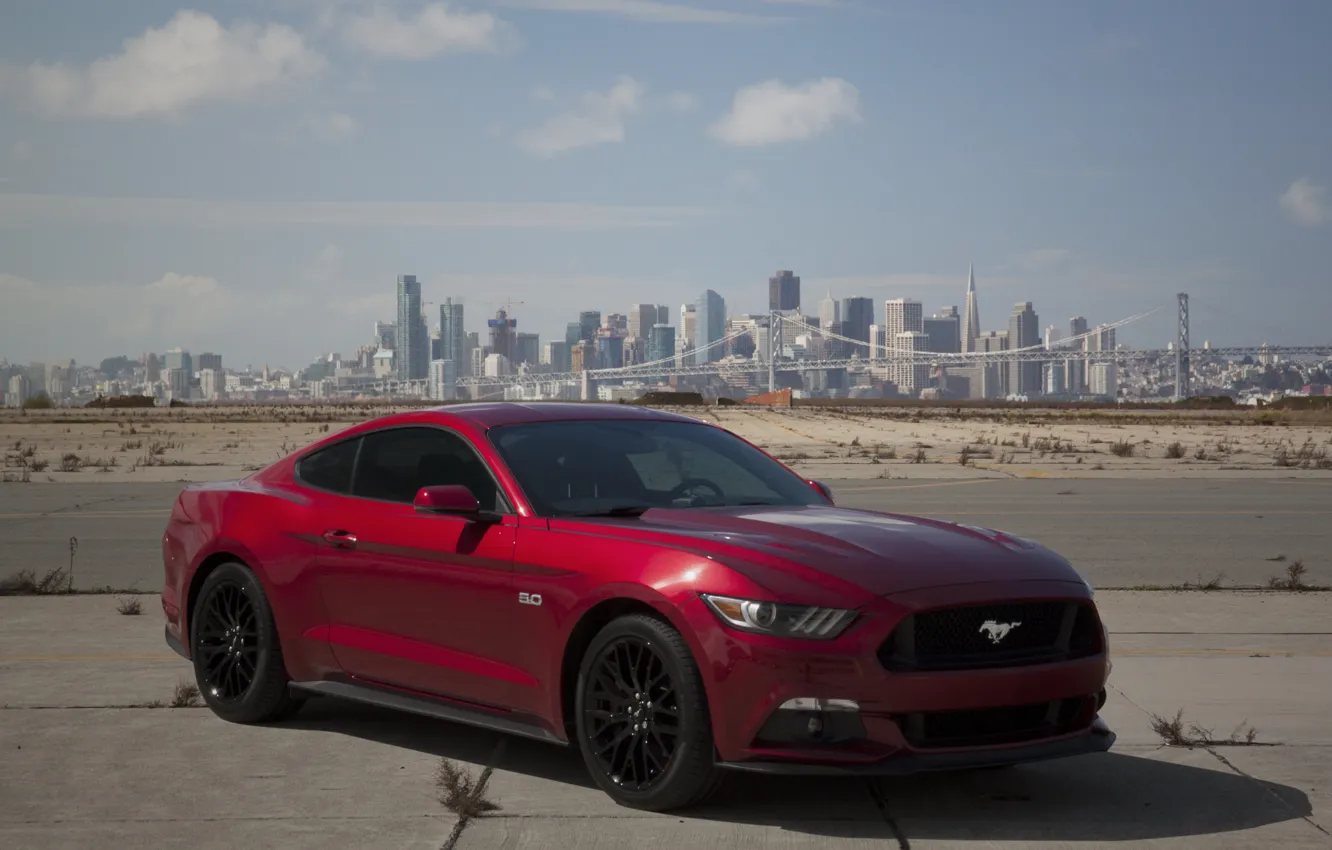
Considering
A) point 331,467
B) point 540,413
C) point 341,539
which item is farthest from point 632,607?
point 331,467

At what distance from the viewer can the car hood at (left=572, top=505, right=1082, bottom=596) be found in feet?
18.2

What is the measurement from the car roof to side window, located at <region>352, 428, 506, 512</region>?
0.13 meters

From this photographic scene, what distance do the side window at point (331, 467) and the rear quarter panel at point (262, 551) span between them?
10cm

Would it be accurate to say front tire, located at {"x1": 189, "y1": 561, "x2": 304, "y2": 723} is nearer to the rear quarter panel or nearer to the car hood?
the rear quarter panel

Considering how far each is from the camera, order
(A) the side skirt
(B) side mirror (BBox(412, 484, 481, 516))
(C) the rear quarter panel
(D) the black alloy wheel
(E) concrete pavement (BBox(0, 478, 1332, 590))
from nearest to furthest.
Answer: (A) the side skirt → (B) side mirror (BBox(412, 484, 481, 516)) → (C) the rear quarter panel → (D) the black alloy wheel → (E) concrete pavement (BBox(0, 478, 1332, 590))

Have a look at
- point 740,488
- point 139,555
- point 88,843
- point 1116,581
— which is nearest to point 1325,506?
point 1116,581

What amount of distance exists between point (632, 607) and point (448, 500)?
0.91 meters

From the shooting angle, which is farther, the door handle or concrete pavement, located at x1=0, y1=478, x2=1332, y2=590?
concrete pavement, located at x1=0, y1=478, x2=1332, y2=590

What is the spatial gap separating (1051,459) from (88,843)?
30463 mm

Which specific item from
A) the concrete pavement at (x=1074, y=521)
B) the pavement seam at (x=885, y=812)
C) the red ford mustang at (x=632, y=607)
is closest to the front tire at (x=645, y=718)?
the red ford mustang at (x=632, y=607)

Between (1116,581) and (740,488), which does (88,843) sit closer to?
(740,488)

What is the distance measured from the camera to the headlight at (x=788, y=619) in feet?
17.7

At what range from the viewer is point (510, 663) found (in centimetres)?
623

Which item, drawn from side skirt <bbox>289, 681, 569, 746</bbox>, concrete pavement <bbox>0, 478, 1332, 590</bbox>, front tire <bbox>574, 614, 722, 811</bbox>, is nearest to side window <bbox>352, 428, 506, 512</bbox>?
side skirt <bbox>289, 681, 569, 746</bbox>
